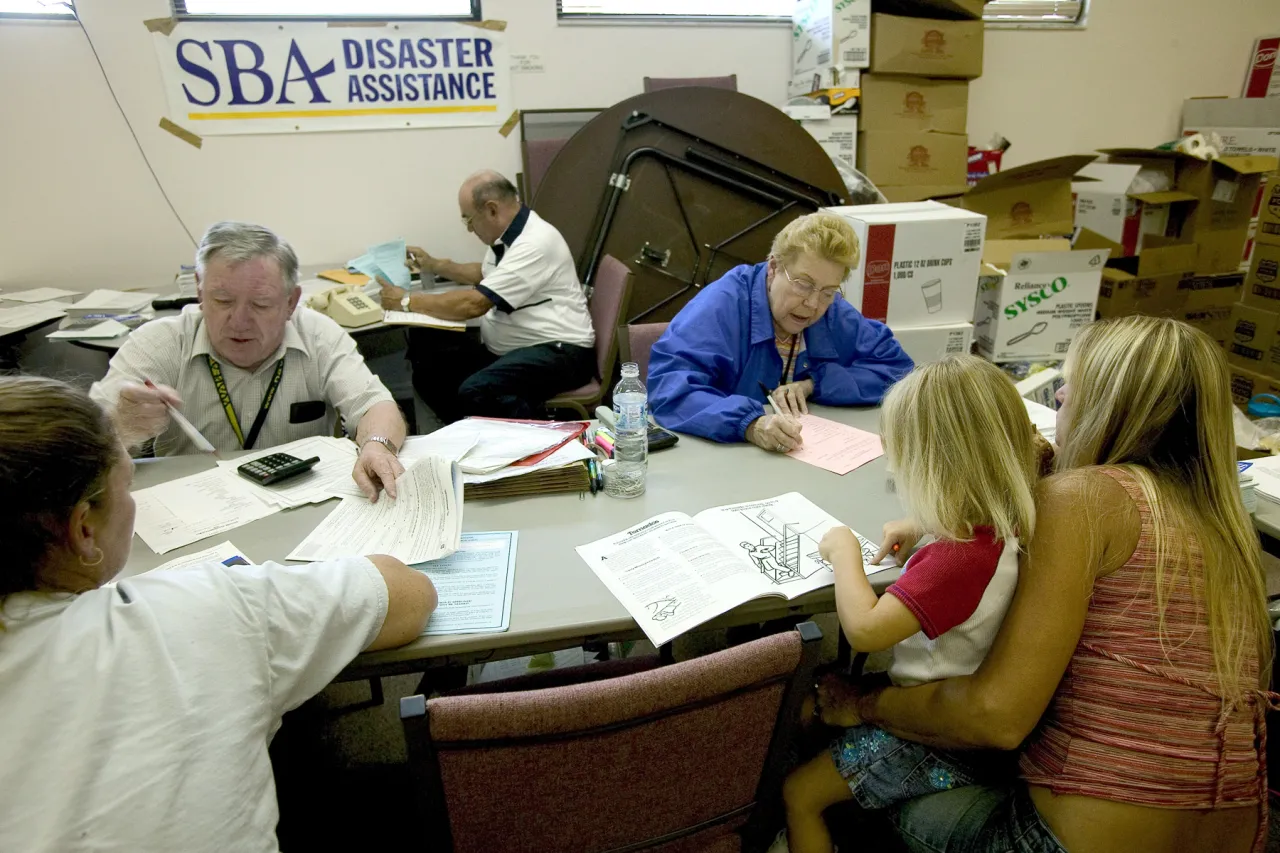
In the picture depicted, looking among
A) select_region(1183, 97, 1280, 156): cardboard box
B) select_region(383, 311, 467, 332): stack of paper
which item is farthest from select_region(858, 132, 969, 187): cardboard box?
select_region(383, 311, 467, 332): stack of paper

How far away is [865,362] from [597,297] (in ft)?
4.38

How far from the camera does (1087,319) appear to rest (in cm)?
328

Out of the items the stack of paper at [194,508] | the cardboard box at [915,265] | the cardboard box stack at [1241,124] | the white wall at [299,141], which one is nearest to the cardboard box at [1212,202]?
the cardboard box stack at [1241,124]

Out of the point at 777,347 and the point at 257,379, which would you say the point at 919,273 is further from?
the point at 257,379

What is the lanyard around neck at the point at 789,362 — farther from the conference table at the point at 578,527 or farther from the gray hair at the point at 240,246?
the gray hair at the point at 240,246

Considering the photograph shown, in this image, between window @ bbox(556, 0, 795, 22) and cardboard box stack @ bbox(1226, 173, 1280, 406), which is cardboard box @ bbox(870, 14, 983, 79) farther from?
cardboard box stack @ bbox(1226, 173, 1280, 406)

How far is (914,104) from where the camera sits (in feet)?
12.1

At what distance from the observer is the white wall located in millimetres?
3209

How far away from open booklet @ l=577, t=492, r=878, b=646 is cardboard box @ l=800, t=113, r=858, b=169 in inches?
107

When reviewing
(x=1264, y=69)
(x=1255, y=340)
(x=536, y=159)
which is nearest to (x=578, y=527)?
(x=536, y=159)

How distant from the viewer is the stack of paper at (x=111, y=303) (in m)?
2.93

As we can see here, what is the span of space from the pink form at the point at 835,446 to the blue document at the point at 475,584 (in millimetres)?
677

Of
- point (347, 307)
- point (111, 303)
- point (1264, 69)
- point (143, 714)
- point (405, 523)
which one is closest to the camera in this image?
point (143, 714)

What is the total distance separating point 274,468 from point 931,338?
7.11ft
